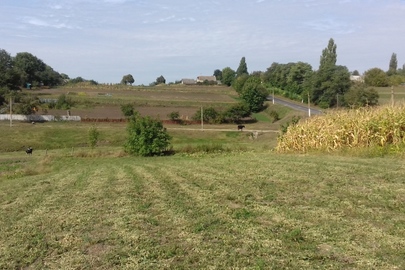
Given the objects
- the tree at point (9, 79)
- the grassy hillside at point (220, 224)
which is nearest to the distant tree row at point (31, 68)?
the tree at point (9, 79)

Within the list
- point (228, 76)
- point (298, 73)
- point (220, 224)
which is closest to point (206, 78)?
point (228, 76)

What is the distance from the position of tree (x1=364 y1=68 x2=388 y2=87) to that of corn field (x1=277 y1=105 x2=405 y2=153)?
2687 inches

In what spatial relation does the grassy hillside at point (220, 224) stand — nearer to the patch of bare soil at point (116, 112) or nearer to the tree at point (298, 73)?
the patch of bare soil at point (116, 112)

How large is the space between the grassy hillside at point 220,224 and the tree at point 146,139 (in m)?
17.8

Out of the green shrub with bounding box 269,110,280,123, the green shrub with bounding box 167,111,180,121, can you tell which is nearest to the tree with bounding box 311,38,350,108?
the green shrub with bounding box 269,110,280,123

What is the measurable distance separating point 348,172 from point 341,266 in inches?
213

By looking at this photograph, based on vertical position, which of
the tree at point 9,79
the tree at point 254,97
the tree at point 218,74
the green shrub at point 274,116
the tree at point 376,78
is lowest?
the green shrub at point 274,116

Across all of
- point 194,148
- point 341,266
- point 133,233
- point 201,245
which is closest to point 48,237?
point 133,233

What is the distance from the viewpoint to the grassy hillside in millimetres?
4340

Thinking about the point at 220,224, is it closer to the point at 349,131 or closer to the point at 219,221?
the point at 219,221

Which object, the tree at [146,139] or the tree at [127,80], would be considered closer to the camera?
the tree at [146,139]

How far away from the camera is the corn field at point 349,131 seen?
46.2 ft

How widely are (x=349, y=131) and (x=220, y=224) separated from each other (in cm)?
1111

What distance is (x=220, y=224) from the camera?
5.51 meters
